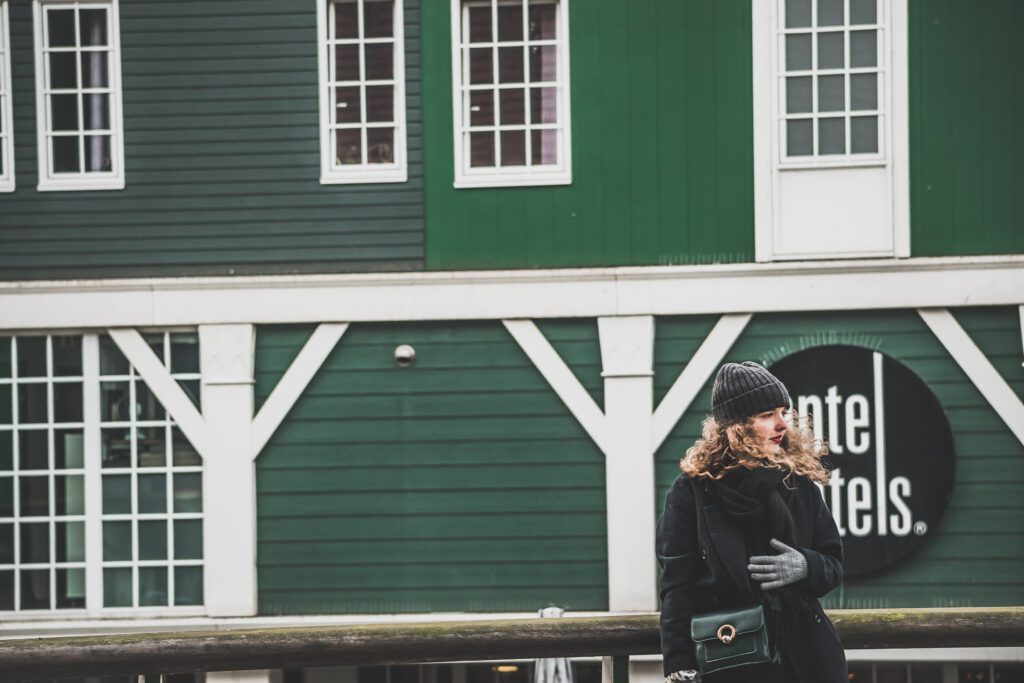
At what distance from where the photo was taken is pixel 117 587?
1104cm

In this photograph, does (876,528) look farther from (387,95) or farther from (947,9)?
(387,95)

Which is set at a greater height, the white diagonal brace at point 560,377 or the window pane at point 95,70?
the window pane at point 95,70

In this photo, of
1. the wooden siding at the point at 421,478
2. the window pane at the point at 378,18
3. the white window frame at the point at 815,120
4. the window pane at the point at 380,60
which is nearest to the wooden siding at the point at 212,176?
the window pane at the point at 380,60

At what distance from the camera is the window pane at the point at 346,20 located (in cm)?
1098

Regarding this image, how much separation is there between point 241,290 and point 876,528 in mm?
5849

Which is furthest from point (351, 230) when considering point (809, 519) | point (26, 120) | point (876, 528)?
point (809, 519)

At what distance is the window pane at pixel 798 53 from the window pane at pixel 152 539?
269 inches

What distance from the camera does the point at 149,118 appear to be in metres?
11.0

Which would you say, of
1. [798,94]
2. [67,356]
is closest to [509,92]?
[798,94]

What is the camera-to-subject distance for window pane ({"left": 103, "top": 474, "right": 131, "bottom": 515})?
1104 centimetres

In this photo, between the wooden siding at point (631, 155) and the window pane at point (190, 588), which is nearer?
the wooden siding at point (631, 155)

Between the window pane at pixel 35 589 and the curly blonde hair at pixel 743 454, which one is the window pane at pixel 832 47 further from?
the window pane at pixel 35 589

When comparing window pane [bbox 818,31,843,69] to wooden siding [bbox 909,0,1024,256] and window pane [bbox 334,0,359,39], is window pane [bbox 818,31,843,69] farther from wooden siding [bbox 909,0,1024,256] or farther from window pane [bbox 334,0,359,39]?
window pane [bbox 334,0,359,39]

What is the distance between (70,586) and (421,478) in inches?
131
